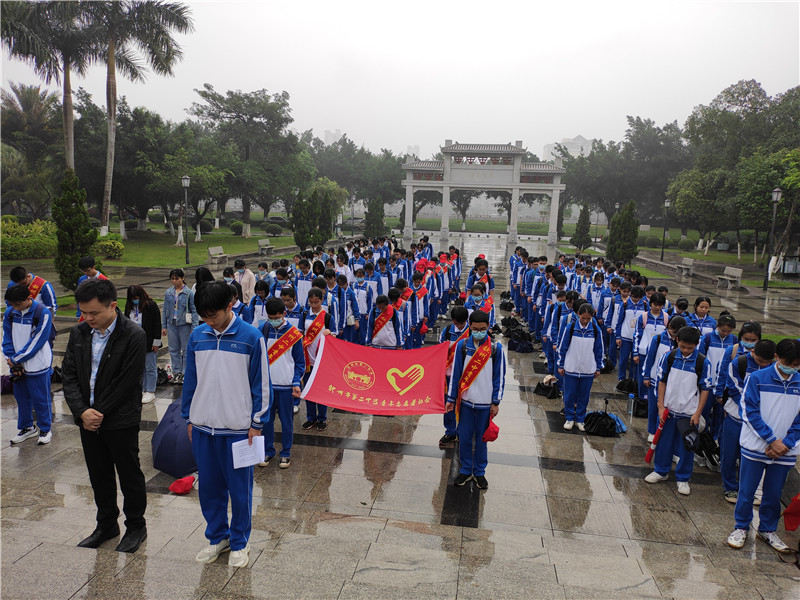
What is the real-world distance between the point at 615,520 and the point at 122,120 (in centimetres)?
3726

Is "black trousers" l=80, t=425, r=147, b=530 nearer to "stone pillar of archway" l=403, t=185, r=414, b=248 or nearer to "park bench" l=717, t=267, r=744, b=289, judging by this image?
"park bench" l=717, t=267, r=744, b=289

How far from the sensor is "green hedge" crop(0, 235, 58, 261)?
79.6 ft

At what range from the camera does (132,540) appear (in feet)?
13.0

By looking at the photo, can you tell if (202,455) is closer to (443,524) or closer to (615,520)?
(443,524)

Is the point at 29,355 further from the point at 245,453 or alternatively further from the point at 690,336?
the point at 690,336

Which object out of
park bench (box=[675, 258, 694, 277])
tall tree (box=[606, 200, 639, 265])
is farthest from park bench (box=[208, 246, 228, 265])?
park bench (box=[675, 258, 694, 277])

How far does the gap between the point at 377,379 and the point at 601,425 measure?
3178 mm

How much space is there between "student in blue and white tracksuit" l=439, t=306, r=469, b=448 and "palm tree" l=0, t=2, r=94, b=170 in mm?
25214

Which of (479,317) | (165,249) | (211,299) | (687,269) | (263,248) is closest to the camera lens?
(211,299)

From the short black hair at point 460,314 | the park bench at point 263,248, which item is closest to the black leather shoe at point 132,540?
the short black hair at point 460,314

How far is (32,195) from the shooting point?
37.6 metres

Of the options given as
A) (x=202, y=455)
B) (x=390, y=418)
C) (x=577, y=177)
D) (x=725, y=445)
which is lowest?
(x=390, y=418)

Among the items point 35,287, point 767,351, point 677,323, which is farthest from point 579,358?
point 35,287

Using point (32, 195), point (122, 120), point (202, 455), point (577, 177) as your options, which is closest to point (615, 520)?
point (202, 455)
